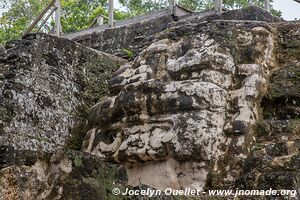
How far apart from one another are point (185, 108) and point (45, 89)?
183 cm

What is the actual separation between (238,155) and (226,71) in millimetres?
965

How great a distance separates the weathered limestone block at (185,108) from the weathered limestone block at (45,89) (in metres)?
0.38

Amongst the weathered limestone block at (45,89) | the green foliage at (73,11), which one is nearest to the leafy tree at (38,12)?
the green foliage at (73,11)

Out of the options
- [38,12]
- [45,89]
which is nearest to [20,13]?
[38,12]

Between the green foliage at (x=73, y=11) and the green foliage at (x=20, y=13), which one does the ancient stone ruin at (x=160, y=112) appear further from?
the green foliage at (x=20, y=13)

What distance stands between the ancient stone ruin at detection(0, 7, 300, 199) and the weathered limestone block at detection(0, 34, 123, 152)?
0.04 feet

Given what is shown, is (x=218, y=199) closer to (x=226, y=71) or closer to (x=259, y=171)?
(x=259, y=171)

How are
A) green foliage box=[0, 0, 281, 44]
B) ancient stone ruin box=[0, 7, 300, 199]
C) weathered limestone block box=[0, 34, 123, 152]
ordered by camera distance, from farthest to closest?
1. green foliage box=[0, 0, 281, 44]
2. weathered limestone block box=[0, 34, 123, 152]
3. ancient stone ruin box=[0, 7, 300, 199]

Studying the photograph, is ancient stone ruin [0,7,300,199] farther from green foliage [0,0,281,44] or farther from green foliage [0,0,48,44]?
green foliage [0,0,48,44]

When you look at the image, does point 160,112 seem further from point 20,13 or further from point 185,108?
point 20,13

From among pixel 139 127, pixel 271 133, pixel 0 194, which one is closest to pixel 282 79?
pixel 271 133

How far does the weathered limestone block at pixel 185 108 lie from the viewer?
6.39 meters

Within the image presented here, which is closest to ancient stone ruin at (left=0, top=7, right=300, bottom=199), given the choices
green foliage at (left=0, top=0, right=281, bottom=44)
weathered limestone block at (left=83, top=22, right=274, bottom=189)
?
weathered limestone block at (left=83, top=22, right=274, bottom=189)

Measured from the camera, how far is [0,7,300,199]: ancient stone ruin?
5426 mm
